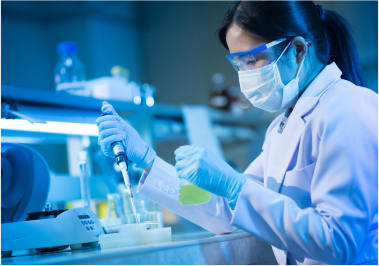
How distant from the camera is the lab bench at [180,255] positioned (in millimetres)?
741

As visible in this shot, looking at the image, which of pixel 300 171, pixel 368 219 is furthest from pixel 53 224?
pixel 368 219

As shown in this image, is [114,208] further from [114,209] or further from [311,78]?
[311,78]

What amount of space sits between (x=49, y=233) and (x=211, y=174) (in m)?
0.47

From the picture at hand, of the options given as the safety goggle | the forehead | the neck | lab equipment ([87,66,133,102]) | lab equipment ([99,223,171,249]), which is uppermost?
A: lab equipment ([87,66,133,102])

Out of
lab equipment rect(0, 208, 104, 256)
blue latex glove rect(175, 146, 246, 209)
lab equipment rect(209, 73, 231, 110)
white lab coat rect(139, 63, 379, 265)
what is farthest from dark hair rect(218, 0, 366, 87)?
lab equipment rect(209, 73, 231, 110)

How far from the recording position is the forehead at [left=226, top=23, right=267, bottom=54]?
1.14 metres

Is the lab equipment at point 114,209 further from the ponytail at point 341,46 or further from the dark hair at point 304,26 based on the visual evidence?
the ponytail at point 341,46

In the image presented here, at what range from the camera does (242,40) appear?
1151mm

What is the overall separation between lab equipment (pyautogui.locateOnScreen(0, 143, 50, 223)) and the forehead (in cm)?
73

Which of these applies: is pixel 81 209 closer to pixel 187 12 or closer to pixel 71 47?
pixel 71 47

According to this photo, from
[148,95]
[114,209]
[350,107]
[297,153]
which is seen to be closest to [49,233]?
[114,209]

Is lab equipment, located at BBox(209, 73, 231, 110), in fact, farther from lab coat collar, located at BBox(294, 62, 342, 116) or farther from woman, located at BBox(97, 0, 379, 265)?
lab coat collar, located at BBox(294, 62, 342, 116)

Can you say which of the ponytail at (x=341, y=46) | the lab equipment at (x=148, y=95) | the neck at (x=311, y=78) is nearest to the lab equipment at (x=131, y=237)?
the neck at (x=311, y=78)

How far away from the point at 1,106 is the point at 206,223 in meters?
0.81
